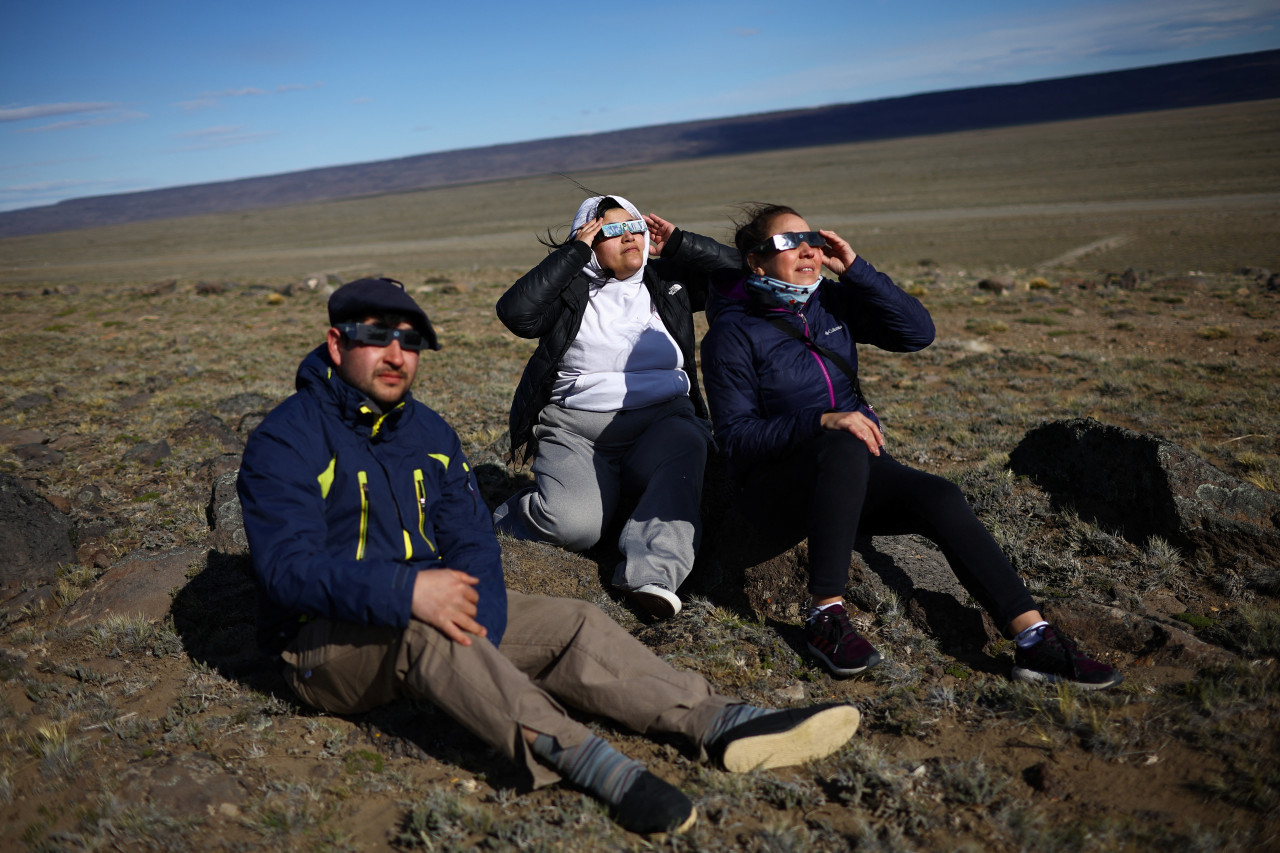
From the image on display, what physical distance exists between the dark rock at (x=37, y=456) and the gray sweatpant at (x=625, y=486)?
428 cm

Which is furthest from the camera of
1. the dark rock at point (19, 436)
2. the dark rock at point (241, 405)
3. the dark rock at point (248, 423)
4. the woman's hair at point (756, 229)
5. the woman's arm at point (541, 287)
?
the dark rock at point (241, 405)

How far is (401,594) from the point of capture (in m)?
2.38

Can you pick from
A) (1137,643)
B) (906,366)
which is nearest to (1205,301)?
(906,366)

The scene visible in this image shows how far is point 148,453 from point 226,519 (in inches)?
85.4

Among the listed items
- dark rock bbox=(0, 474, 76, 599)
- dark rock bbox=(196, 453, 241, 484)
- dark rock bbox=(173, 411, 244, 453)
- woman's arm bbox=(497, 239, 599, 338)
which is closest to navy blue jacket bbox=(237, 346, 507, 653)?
woman's arm bbox=(497, 239, 599, 338)

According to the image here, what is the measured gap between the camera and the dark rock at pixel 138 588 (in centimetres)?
385

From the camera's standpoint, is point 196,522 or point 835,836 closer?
point 835,836

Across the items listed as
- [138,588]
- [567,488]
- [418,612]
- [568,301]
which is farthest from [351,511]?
[138,588]

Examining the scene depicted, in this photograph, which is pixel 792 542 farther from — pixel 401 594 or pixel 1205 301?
pixel 1205 301

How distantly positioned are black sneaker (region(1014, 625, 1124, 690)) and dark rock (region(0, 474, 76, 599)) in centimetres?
474

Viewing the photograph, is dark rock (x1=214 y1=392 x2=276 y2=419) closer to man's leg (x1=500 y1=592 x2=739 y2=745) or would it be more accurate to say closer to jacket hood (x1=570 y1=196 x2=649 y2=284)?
jacket hood (x1=570 y1=196 x2=649 y2=284)

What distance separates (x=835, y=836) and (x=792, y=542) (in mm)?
1549

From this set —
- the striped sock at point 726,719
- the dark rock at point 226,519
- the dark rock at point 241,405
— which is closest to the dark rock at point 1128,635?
the striped sock at point 726,719

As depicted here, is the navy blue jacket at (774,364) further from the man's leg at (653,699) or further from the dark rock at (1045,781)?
the dark rock at (1045,781)
